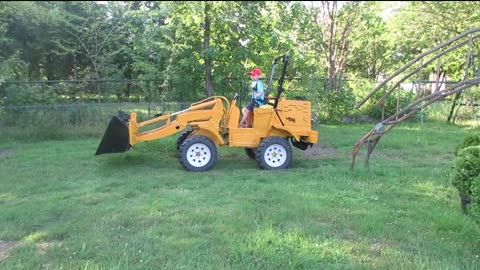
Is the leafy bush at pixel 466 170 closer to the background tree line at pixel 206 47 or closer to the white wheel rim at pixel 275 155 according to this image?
the white wheel rim at pixel 275 155

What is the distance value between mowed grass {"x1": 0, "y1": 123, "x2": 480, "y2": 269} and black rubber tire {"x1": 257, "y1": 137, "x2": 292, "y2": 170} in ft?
0.74

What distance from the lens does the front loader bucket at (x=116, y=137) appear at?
7426mm

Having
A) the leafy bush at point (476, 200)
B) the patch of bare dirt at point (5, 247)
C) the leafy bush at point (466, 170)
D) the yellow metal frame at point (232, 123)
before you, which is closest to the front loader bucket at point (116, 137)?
the yellow metal frame at point (232, 123)

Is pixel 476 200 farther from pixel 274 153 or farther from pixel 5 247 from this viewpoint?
pixel 5 247

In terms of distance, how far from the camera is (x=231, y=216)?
475 cm

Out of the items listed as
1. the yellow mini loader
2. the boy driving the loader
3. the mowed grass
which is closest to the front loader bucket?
the yellow mini loader

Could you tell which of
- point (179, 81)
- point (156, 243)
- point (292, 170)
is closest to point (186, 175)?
point (292, 170)

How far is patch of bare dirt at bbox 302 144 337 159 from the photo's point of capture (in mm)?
9039

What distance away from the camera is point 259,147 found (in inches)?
298

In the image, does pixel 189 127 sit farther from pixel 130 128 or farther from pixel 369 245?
pixel 369 245

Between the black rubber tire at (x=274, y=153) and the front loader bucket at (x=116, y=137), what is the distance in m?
2.19

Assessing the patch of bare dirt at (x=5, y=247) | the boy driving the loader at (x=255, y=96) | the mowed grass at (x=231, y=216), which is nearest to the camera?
the mowed grass at (x=231, y=216)

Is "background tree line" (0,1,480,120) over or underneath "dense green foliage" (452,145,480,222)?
over

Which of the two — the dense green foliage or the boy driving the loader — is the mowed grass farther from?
the boy driving the loader
